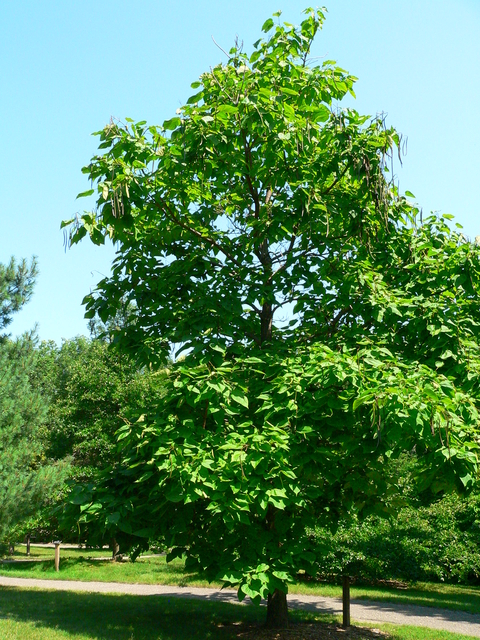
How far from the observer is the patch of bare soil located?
8.17 m

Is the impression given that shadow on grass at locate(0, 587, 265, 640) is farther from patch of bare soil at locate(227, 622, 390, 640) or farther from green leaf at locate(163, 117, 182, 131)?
green leaf at locate(163, 117, 182, 131)

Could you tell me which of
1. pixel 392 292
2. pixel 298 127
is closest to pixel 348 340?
pixel 392 292

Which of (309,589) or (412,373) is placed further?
(309,589)

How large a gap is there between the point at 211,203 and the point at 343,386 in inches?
150

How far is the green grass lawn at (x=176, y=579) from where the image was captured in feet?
43.0

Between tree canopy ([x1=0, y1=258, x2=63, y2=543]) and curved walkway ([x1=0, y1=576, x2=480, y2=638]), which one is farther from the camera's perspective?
tree canopy ([x1=0, y1=258, x2=63, y2=543])

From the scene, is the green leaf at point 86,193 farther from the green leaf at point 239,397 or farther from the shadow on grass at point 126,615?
the shadow on grass at point 126,615

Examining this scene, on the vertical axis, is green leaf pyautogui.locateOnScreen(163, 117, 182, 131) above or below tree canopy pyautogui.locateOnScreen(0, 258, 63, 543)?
above

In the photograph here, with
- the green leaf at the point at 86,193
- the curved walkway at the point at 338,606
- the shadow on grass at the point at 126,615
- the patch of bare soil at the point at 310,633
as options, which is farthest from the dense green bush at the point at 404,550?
the green leaf at the point at 86,193

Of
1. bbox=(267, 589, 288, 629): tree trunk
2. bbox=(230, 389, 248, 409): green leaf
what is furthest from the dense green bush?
bbox=(230, 389, 248, 409): green leaf

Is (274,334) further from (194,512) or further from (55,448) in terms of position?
(55,448)

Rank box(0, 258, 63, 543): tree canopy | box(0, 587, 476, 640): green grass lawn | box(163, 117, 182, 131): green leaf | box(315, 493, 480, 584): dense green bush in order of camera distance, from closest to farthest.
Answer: box(163, 117, 182, 131): green leaf
box(0, 587, 476, 640): green grass lawn
box(0, 258, 63, 543): tree canopy
box(315, 493, 480, 584): dense green bush

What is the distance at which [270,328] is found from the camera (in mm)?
9148

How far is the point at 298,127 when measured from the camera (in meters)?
7.06
